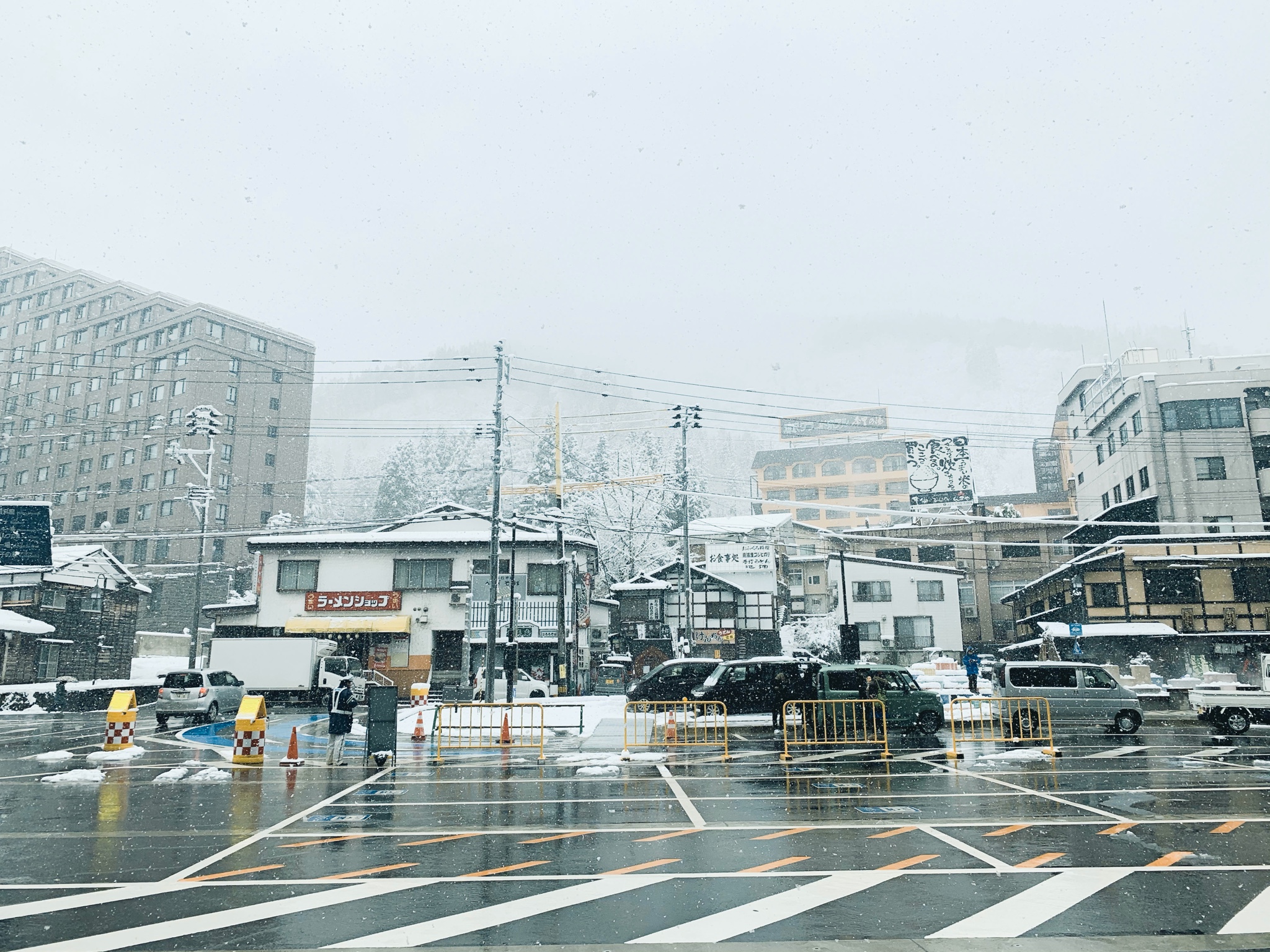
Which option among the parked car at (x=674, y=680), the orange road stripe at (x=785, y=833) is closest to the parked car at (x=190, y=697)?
the parked car at (x=674, y=680)

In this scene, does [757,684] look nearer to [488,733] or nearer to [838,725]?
[838,725]

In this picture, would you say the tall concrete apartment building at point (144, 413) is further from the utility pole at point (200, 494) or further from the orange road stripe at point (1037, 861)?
the orange road stripe at point (1037, 861)

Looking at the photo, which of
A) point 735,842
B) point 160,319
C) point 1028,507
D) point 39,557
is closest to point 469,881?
point 735,842

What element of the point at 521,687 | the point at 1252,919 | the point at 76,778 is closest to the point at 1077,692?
the point at 1252,919

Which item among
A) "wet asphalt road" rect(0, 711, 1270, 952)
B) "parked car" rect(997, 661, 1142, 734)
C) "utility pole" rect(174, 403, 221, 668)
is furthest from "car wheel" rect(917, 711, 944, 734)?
"utility pole" rect(174, 403, 221, 668)

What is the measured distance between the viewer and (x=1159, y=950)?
239 inches

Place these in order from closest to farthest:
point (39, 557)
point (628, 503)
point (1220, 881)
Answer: point (1220, 881), point (39, 557), point (628, 503)

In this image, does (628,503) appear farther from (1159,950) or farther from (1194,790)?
(1159,950)

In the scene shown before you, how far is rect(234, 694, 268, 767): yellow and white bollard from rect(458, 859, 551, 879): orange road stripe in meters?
9.89

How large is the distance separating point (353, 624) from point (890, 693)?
31085 millimetres

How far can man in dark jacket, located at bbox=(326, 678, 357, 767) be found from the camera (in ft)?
54.6

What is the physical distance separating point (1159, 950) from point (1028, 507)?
90615 millimetres

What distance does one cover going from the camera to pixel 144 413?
255 feet

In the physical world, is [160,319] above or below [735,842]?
above
